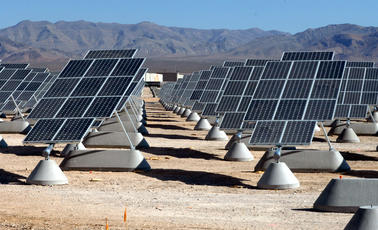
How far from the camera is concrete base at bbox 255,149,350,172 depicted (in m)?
21.0

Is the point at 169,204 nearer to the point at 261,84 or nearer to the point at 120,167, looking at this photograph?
the point at 120,167

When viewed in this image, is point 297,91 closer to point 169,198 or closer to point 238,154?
point 238,154

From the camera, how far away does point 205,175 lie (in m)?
20.9

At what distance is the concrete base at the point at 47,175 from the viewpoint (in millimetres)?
18516

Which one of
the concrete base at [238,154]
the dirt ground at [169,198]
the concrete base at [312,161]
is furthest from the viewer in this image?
the concrete base at [238,154]

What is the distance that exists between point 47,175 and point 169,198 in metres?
3.55

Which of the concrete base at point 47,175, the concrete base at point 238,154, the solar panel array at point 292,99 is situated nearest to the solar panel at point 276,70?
the solar panel array at point 292,99

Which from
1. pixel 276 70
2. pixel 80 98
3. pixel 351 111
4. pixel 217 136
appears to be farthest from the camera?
pixel 351 111

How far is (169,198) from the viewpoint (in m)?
16.6

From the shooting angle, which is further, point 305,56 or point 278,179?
point 305,56

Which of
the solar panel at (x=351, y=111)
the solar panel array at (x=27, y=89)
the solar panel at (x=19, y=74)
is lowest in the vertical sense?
the solar panel at (x=351, y=111)

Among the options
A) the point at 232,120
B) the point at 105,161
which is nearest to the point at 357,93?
the point at 232,120

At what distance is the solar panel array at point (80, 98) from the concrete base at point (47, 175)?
91 cm

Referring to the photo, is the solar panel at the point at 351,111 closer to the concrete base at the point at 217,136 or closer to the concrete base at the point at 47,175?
the concrete base at the point at 217,136
